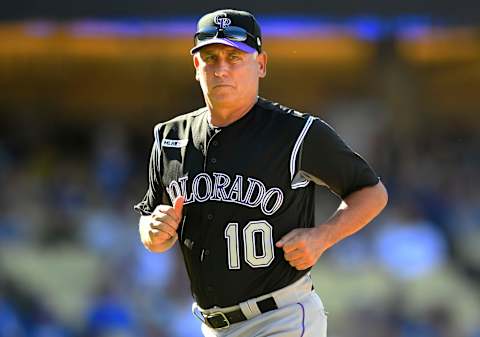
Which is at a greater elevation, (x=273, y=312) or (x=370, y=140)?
(x=273, y=312)

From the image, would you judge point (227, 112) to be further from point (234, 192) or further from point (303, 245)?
point (303, 245)

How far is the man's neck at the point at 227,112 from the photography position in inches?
122

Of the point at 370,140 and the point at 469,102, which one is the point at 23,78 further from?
the point at 469,102

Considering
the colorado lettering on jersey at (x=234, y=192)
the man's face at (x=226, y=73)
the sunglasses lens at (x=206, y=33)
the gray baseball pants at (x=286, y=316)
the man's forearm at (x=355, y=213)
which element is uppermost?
the sunglasses lens at (x=206, y=33)

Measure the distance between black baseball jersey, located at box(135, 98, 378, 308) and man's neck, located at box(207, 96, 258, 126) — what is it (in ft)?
0.07

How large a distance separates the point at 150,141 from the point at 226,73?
5116 millimetres

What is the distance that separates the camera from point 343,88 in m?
8.10

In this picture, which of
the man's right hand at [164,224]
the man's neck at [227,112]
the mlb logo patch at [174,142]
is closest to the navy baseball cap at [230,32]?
the man's neck at [227,112]

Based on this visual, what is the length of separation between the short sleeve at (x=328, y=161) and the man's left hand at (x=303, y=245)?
0.59 feet

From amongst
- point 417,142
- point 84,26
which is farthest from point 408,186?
point 84,26

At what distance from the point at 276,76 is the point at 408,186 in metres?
1.47

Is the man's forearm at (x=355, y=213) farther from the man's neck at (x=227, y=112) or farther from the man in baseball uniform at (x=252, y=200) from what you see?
the man's neck at (x=227, y=112)

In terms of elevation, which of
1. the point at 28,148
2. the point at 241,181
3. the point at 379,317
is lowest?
the point at 379,317

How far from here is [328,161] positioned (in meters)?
3.00
